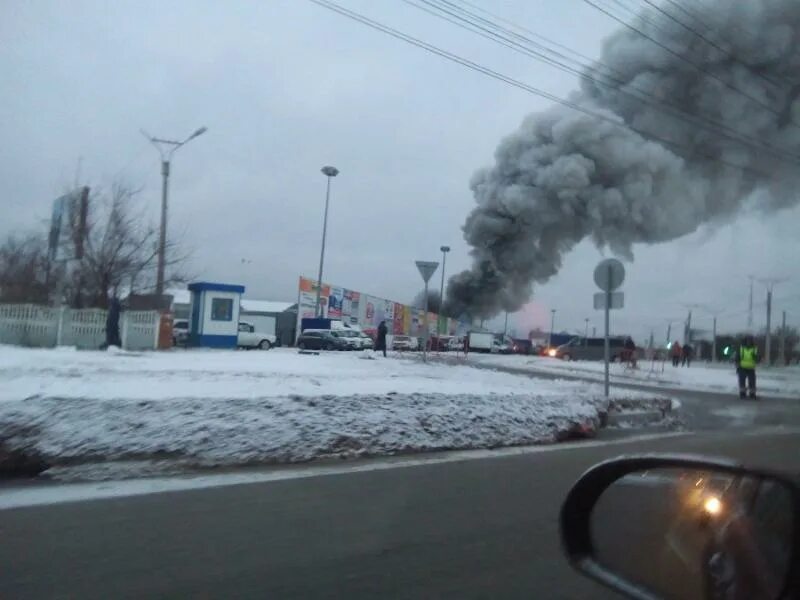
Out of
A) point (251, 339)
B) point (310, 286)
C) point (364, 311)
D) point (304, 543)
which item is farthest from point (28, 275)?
point (304, 543)

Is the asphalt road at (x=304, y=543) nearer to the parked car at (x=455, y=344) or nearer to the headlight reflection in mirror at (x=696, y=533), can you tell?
the headlight reflection in mirror at (x=696, y=533)

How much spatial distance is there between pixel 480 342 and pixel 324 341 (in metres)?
14.2

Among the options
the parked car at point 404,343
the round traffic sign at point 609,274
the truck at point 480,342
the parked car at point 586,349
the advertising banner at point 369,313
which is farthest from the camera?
the advertising banner at point 369,313

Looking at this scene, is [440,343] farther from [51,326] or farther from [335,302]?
[51,326]

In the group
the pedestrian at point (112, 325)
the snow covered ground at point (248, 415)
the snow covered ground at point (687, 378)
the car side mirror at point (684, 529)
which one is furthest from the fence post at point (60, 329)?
the car side mirror at point (684, 529)

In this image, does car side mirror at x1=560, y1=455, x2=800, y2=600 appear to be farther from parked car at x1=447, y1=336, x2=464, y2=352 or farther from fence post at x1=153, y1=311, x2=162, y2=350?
parked car at x1=447, y1=336, x2=464, y2=352

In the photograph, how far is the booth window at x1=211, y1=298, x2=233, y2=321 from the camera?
2723cm

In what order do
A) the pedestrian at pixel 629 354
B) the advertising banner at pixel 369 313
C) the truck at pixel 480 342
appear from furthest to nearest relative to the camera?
the advertising banner at pixel 369 313 < the truck at pixel 480 342 < the pedestrian at pixel 629 354

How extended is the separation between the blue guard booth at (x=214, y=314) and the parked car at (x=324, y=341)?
7867 millimetres

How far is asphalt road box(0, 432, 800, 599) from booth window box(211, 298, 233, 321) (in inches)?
807

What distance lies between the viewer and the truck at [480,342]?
45281mm

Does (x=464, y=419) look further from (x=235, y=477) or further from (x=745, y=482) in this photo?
(x=745, y=482)

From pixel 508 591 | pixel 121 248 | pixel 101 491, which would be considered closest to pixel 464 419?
pixel 101 491

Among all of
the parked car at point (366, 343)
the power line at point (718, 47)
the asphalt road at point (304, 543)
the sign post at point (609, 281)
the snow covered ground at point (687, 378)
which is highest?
the power line at point (718, 47)
